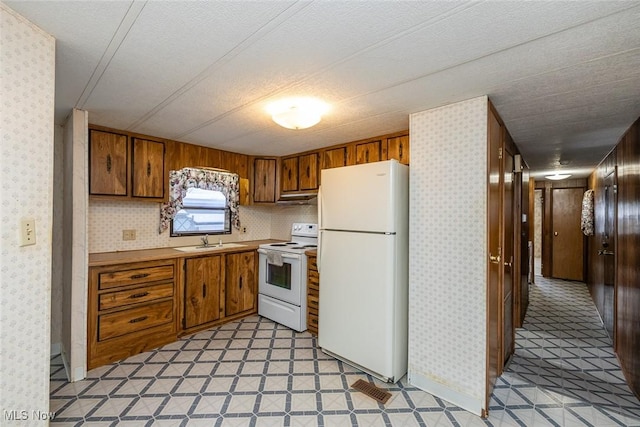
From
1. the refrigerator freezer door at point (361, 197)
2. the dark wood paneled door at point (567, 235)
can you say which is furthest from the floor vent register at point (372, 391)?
the dark wood paneled door at point (567, 235)

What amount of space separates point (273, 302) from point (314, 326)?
0.64 meters

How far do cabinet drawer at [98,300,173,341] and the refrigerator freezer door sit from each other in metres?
1.80

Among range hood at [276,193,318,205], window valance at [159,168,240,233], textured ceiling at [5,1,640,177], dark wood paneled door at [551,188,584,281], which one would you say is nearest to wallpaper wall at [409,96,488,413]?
textured ceiling at [5,1,640,177]

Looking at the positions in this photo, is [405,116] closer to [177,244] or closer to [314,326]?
[314,326]

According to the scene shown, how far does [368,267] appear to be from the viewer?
243 cm

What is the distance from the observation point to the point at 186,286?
3.14m

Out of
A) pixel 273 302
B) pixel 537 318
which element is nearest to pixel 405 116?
pixel 273 302

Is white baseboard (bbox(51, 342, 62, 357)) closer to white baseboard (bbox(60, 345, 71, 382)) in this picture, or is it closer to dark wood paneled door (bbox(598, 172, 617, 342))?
white baseboard (bbox(60, 345, 71, 382))

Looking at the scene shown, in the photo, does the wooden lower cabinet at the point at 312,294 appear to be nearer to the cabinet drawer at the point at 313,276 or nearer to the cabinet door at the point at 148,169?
the cabinet drawer at the point at 313,276

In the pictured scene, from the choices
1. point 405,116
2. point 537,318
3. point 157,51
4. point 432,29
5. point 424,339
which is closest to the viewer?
point 432,29

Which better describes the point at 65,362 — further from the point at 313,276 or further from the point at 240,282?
the point at 313,276

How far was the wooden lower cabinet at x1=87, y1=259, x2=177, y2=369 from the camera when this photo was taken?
249 centimetres

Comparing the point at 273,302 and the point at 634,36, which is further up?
the point at 634,36

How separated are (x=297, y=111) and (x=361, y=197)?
871 mm
